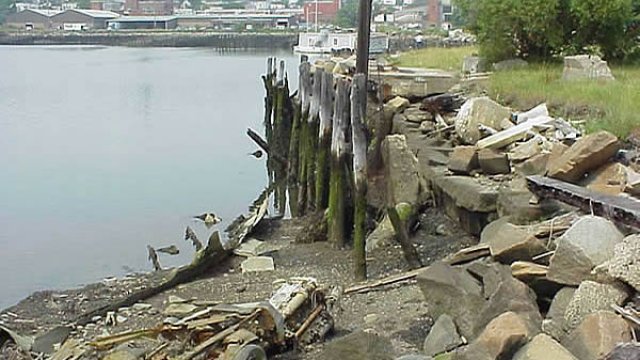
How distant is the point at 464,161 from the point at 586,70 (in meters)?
6.28

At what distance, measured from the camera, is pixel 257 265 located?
12.3 m

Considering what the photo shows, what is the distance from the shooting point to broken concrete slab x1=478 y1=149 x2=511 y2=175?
1038cm

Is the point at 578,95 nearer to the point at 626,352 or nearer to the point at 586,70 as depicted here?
the point at 586,70

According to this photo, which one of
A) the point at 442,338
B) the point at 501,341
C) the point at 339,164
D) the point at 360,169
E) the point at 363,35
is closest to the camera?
the point at 501,341

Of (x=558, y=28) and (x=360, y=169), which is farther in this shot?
(x=558, y=28)

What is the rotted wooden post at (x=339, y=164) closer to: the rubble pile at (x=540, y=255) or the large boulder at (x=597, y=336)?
the rubble pile at (x=540, y=255)

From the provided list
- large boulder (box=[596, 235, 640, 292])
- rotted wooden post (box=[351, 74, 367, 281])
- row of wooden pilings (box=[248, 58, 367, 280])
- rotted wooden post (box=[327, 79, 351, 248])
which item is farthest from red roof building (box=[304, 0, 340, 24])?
large boulder (box=[596, 235, 640, 292])

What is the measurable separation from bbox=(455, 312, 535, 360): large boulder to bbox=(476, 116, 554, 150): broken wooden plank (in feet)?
17.7

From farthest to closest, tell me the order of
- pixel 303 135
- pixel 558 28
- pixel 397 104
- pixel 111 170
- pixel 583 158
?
pixel 111 170 → pixel 558 28 → pixel 303 135 → pixel 397 104 → pixel 583 158

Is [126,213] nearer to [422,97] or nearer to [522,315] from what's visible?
[422,97]

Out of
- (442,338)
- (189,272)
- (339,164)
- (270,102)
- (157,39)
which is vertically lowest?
(157,39)

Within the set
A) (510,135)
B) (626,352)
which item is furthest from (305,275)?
(626,352)

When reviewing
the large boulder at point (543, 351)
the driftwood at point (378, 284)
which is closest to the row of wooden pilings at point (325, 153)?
the driftwood at point (378, 284)

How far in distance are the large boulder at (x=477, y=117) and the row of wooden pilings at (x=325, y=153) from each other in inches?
58.7
